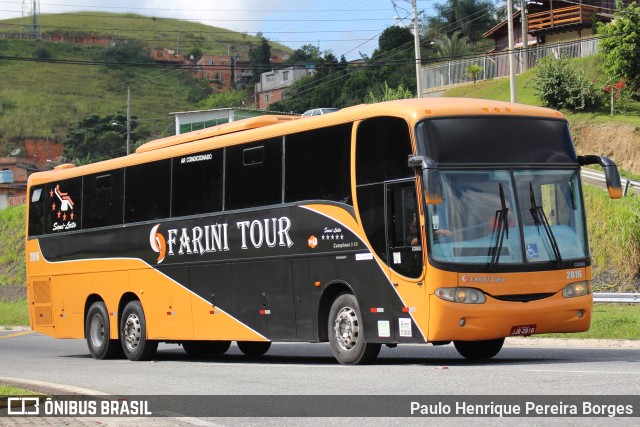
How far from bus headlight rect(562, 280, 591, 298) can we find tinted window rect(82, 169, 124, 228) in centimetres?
1023

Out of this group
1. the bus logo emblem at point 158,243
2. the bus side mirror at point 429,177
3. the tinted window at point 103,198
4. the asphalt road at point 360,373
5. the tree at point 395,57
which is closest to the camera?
the asphalt road at point 360,373

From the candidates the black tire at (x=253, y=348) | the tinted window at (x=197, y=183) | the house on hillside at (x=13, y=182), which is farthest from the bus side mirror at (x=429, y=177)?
the house on hillside at (x=13, y=182)

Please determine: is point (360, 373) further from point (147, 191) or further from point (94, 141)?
point (94, 141)

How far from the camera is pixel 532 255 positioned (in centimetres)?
1549

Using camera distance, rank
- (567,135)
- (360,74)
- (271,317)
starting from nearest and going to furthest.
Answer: (567,135) → (271,317) → (360,74)

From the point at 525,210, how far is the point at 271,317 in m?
4.89

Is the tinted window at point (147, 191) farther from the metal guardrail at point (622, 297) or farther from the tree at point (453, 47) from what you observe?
the tree at point (453, 47)

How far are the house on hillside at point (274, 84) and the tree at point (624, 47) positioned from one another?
93.8 metres

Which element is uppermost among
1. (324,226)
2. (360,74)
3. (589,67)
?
(360,74)

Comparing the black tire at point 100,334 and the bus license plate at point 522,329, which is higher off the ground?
the bus license plate at point 522,329

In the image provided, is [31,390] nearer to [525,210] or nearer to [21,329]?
[525,210]

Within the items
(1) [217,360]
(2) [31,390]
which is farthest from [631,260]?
(2) [31,390]

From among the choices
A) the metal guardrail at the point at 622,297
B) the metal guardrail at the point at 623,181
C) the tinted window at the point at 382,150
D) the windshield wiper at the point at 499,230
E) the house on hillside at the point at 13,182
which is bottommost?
the metal guardrail at the point at 622,297

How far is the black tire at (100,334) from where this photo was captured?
2272cm
